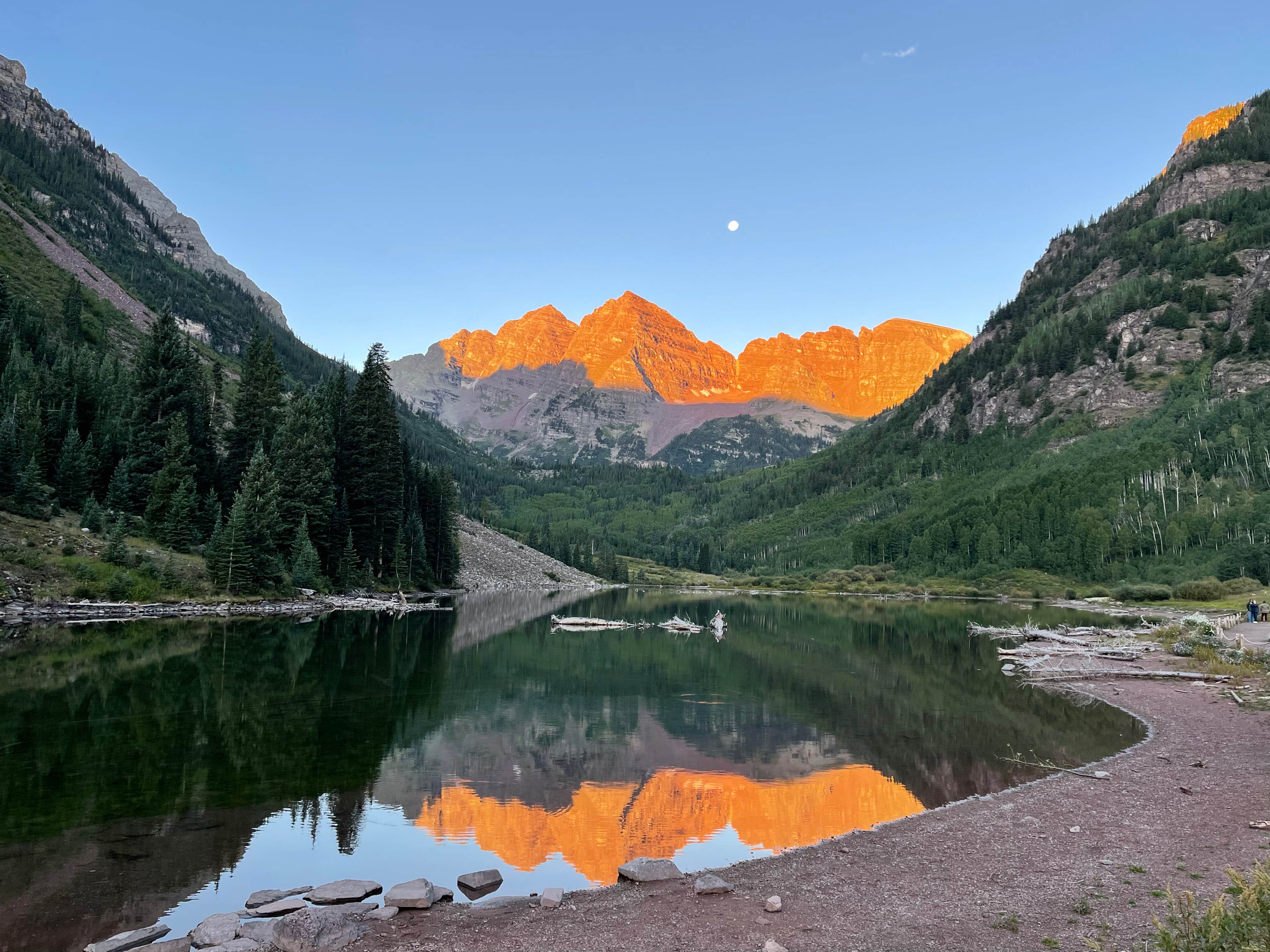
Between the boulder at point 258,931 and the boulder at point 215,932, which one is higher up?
the boulder at point 215,932

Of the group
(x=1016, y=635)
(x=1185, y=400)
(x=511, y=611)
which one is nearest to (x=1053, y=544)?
(x=1185, y=400)

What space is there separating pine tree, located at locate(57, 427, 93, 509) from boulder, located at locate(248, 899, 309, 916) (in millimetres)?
73417

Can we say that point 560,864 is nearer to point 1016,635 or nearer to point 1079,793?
point 1079,793

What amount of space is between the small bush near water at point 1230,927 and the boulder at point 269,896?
13.7 m

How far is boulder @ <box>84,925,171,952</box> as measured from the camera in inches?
439

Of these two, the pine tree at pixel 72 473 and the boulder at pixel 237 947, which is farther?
the pine tree at pixel 72 473

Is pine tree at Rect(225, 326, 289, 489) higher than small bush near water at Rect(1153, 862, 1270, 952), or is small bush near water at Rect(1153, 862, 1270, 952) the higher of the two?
pine tree at Rect(225, 326, 289, 489)

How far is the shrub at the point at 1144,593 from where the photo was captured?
4968 inches

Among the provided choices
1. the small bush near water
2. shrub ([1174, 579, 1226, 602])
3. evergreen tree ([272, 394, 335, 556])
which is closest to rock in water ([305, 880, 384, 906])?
the small bush near water

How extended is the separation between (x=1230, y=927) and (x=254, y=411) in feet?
329

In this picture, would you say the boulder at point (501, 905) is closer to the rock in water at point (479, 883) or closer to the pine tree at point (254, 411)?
the rock in water at point (479, 883)

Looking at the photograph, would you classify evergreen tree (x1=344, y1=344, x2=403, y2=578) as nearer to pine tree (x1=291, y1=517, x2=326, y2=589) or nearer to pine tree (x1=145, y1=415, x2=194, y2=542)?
pine tree (x1=291, y1=517, x2=326, y2=589)

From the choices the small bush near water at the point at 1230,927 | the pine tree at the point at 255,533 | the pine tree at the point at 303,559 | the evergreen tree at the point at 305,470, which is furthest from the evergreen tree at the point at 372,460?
the small bush near water at the point at 1230,927

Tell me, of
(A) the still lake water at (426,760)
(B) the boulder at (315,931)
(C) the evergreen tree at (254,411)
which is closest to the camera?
(B) the boulder at (315,931)
